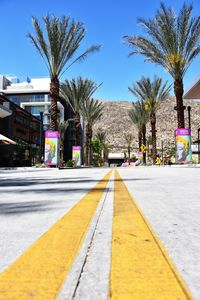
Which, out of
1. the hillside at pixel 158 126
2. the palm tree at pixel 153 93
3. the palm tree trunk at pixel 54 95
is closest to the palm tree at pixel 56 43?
the palm tree trunk at pixel 54 95

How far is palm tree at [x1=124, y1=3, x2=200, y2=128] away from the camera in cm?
3036

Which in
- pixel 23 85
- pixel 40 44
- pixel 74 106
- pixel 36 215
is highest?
pixel 23 85

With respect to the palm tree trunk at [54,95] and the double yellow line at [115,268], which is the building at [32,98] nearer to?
the palm tree trunk at [54,95]

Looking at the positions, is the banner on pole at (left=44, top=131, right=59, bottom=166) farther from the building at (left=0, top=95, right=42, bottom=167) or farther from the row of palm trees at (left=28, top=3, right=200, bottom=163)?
the building at (left=0, top=95, right=42, bottom=167)

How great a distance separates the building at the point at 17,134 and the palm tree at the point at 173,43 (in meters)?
19.5

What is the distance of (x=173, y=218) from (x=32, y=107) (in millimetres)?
90418

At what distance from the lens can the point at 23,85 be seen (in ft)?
317

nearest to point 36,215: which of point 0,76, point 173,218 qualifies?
point 173,218

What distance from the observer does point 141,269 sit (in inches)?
93.4

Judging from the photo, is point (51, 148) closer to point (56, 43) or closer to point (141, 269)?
point (56, 43)

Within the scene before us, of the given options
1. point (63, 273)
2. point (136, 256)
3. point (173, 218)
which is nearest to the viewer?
point (63, 273)

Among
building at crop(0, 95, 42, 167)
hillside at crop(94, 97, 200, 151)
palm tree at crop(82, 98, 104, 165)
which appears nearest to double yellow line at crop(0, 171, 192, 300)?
building at crop(0, 95, 42, 167)

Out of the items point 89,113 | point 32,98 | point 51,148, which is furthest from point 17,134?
point 32,98

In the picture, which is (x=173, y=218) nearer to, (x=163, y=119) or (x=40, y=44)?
(x=40, y=44)
